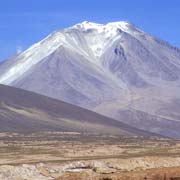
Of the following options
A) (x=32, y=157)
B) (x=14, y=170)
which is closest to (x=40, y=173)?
(x=14, y=170)

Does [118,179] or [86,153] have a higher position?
[86,153]

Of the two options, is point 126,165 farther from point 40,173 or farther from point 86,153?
point 86,153

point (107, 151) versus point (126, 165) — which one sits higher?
point (107, 151)

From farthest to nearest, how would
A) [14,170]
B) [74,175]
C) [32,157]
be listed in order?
[32,157], [14,170], [74,175]

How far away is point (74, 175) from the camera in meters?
43.8

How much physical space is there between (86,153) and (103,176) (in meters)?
124

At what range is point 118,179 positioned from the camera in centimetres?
3859

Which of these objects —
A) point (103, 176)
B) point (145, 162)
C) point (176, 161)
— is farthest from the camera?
point (176, 161)

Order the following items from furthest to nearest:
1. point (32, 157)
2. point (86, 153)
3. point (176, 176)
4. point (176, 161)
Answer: point (86, 153) → point (32, 157) → point (176, 161) → point (176, 176)

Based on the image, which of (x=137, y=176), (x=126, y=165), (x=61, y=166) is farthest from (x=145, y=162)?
(x=137, y=176)

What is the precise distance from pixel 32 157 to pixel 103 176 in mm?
114576

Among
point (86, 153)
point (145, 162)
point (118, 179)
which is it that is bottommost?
point (118, 179)

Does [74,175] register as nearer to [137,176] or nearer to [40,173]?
[137,176]

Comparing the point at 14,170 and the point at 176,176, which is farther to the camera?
the point at 14,170
